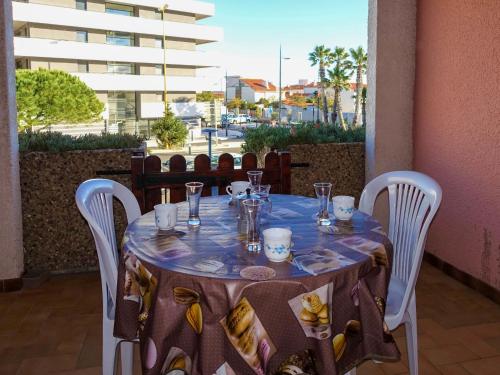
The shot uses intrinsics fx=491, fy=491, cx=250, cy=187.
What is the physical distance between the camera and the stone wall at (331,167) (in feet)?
12.6

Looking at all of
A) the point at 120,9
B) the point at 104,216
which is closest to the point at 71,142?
the point at 104,216

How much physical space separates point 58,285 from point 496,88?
3081mm

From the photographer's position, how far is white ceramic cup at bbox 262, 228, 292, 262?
4.64 feet

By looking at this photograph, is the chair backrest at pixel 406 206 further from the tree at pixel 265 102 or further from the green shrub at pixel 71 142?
the tree at pixel 265 102

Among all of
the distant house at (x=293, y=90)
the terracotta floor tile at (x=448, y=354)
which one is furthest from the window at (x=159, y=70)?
the terracotta floor tile at (x=448, y=354)

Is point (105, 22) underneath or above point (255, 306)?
above

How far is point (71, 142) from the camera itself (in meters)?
3.50

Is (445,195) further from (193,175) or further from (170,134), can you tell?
(170,134)

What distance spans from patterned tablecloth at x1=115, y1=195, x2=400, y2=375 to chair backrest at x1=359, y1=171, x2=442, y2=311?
1.62 feet

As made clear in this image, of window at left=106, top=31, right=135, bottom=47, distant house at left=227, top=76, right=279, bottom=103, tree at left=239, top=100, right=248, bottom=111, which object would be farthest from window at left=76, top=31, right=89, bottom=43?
distant house at left=227, top=76, right=279, bottom=103

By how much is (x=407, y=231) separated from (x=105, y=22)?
1561 inches

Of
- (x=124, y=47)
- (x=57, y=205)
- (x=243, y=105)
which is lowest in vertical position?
(x=57, y=205)

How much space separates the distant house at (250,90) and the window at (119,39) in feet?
88.4

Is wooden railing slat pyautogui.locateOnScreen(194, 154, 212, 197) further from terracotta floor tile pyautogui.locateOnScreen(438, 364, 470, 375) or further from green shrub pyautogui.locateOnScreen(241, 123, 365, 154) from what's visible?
terracotta floor tile pyautogui.locateOnScreen(438, 364, 470, 375)
